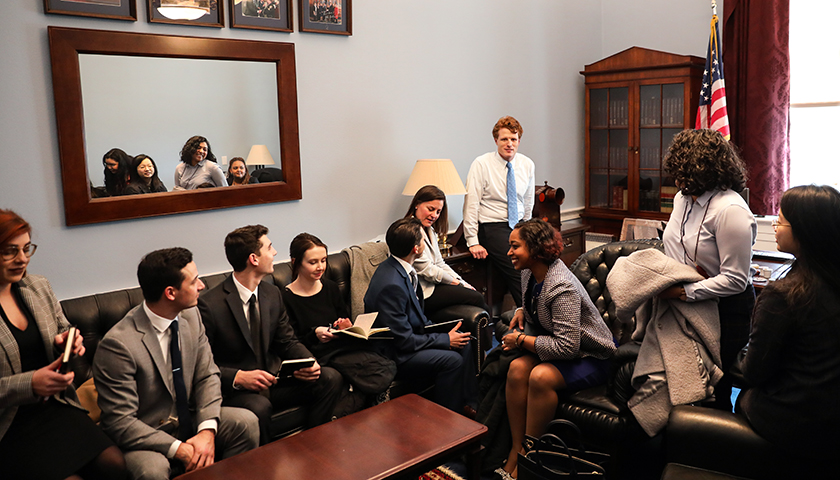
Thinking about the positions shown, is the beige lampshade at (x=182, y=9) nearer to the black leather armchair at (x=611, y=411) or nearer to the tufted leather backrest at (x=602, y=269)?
the tufted leather backrest at (x=602, y=269)

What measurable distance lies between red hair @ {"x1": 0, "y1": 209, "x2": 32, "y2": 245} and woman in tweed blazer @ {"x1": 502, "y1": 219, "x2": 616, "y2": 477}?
210 centimetres

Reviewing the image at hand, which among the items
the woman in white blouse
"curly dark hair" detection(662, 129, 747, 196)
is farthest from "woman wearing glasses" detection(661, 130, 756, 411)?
the woman in white blouse

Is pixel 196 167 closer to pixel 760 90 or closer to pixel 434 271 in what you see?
pixel 434 271

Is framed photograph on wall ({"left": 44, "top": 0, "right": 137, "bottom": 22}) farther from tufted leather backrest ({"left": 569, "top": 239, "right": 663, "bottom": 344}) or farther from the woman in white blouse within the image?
tufted leather backrest ({"left": 569, "top": 239, "right": 663, "bottom": 344})

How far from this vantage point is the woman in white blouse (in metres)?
4.07

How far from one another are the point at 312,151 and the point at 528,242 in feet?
6.24

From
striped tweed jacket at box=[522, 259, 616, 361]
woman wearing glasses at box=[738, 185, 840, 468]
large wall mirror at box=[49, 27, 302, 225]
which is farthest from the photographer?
large wall mirror at box=[49, 27, 302, 225]

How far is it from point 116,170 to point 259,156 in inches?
34.6

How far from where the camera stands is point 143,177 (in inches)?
141

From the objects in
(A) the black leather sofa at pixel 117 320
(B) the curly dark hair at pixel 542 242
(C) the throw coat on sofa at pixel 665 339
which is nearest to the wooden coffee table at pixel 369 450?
(A) the black leather sofa at pixel 117 320

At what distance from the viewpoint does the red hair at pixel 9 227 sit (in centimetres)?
233

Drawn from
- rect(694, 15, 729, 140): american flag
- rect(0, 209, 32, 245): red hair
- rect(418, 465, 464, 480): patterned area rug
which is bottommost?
rect(418, 465, 464, 480): patterned area rug

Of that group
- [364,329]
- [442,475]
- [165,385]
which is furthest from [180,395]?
[442,475]

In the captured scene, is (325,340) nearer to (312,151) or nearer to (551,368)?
(551,368)
